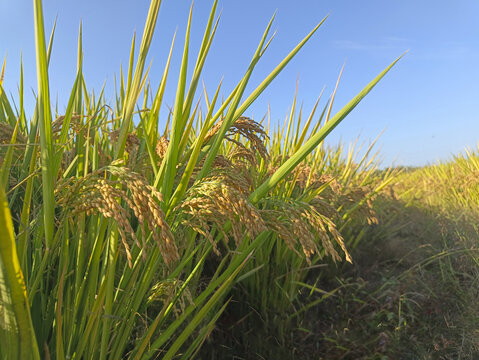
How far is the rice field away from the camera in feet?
2.77

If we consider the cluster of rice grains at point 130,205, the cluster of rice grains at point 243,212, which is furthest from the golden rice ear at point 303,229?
the cluster of rice grains at point 130,205

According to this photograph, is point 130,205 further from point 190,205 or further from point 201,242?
point 201,242

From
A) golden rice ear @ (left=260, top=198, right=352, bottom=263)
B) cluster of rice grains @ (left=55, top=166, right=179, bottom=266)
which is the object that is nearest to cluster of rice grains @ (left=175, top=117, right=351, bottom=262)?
golden rice ear @ (left=260, top=198, right=352, bottom=263)

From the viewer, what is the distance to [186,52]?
1024 millimetres

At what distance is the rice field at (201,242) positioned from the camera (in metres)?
0.84

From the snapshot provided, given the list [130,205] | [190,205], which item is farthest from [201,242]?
[130,205]

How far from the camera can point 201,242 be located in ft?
4.22

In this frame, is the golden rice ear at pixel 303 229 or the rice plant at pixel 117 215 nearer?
the rice plant at pixel 117 215

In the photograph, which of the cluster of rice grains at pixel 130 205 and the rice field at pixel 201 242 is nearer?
the cluster of rice grains at pixel 130 205

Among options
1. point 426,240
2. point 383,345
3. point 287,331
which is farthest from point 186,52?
point 426,240

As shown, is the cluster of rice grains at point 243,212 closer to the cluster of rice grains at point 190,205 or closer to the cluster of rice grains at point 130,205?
the cluster of rice grains at point 190,205

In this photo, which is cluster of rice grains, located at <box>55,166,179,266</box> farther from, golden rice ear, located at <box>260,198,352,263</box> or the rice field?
golden rice ear, located at <box>260,198,352,263</box>

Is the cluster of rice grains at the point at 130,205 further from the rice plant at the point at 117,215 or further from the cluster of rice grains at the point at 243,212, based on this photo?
the cluster of rice grains at the point at 243,212

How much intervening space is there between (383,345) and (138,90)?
2338mm
